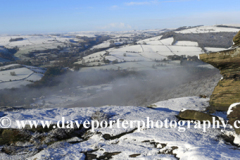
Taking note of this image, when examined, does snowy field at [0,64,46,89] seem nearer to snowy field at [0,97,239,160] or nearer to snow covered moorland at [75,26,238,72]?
snow covered moorland at [75,26,238,72]

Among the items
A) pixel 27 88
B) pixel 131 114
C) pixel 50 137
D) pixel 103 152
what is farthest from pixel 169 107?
pixel 27 88

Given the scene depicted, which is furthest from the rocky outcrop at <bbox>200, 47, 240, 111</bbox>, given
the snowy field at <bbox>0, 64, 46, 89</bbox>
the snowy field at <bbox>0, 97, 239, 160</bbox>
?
the snowy field at <bbox>0, 64, 46, 89</bbox>

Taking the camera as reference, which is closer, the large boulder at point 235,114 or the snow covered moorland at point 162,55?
the large boulder at point 235,114

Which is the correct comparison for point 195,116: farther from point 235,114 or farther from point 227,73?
point 227,73

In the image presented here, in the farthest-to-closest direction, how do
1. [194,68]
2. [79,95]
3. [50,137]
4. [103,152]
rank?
[194,68] → [79,95] → [50,137] → [103,152]

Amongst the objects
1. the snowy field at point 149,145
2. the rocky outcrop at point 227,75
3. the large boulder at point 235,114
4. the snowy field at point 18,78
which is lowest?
the snowy field at point 18,78

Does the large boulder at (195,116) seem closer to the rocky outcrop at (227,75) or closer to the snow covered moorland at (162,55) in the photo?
the rocky outcrop at (227,75)

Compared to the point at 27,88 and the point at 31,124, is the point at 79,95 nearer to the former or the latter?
the point at 27,88

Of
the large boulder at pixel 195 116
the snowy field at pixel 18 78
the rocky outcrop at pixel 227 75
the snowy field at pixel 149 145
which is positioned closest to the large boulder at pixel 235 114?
the snowy field at pixel 149 145

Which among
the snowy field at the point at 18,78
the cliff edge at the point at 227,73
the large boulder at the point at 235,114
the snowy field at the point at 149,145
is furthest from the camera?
the snowy field at the point at 18,78
